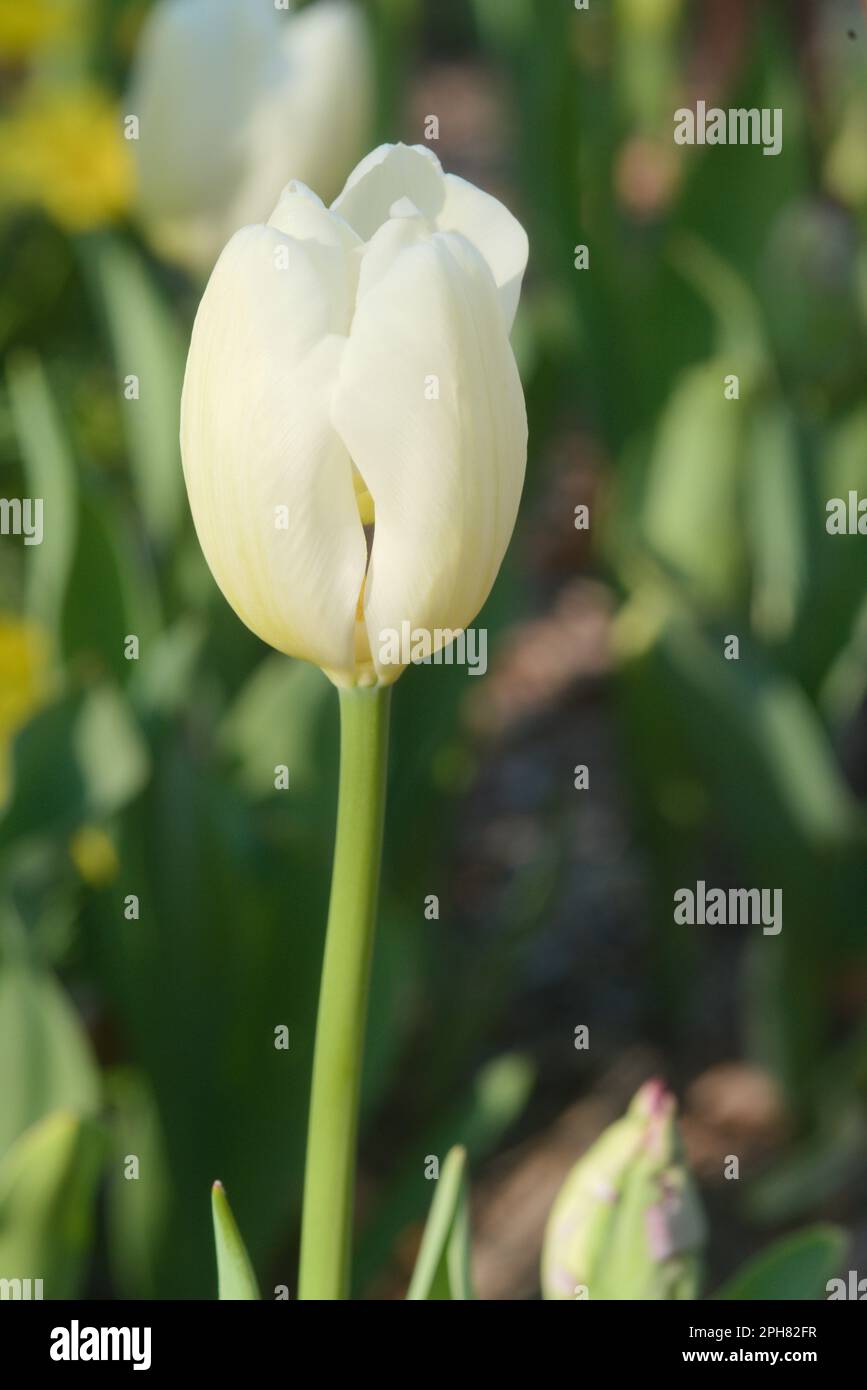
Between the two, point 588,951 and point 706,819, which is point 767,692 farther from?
point 588,951

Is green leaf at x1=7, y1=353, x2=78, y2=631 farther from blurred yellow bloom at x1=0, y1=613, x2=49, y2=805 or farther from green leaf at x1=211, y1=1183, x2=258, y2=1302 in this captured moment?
green leaf at x1=211, y1=1183, x2=258, y2=1302

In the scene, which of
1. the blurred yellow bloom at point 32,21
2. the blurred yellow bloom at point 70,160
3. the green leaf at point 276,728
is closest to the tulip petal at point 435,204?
the green leaf at point 276,728

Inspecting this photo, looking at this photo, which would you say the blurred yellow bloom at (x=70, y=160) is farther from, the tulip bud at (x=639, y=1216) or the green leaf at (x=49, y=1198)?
the tulip bud at (x=639, y=1216)

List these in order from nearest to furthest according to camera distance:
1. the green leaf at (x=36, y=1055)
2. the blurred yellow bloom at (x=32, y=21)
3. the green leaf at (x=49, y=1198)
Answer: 1. the green leaf at (x=49, y=1198)
2. the green leaf at (x=36, y=1055)
3. the blurred yellow bloom at (x=32, y=21)

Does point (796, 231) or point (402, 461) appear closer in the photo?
point (402, 461)

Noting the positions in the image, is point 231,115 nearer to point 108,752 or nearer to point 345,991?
point 108,752

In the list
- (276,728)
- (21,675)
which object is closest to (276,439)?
(276,728)
